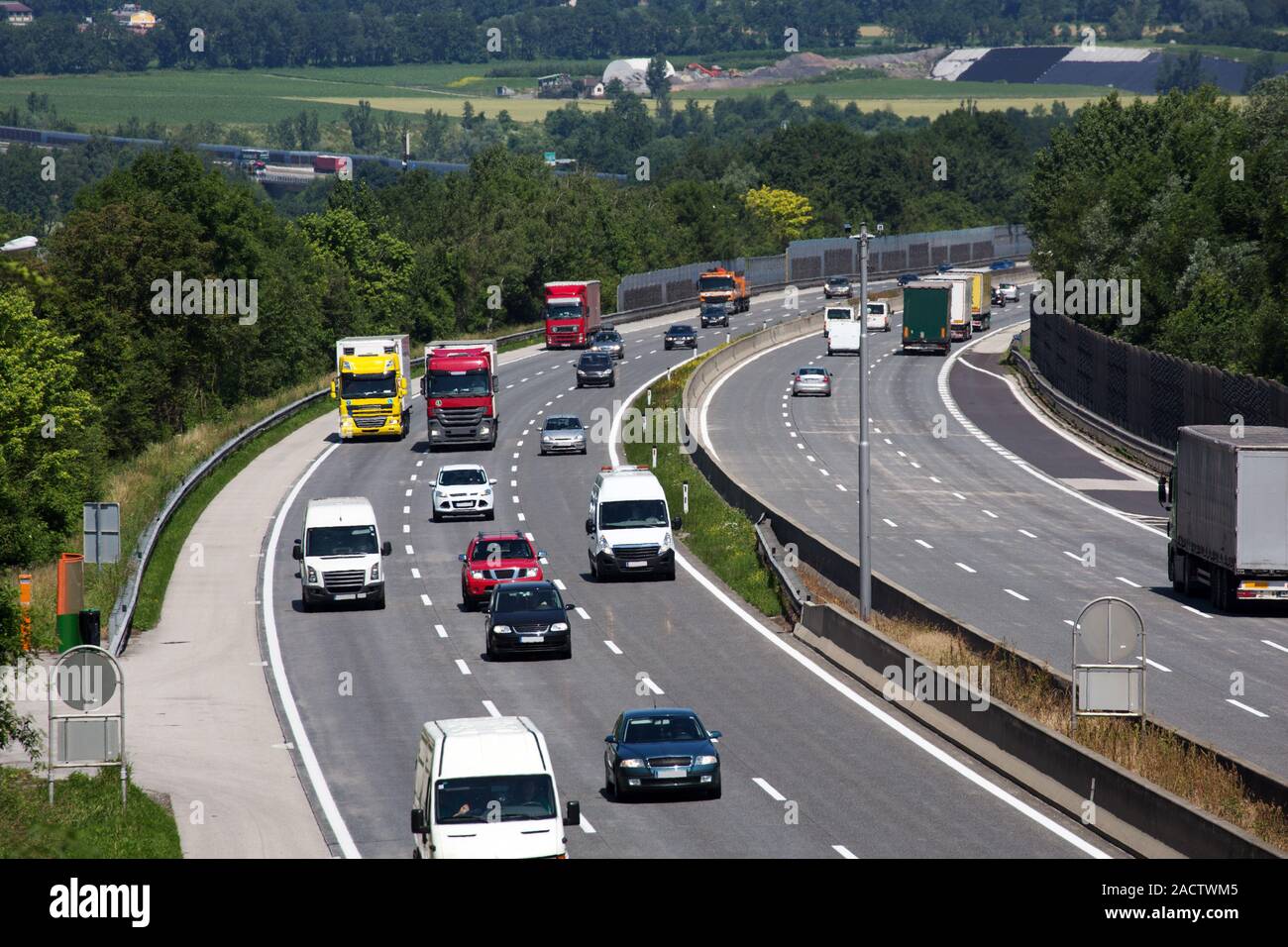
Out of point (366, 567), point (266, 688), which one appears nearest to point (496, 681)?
point (266, 688)

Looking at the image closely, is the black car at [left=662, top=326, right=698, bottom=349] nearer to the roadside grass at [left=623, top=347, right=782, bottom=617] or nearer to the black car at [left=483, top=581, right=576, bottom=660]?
the roadside grass at [left=623, top=347, right=782, bottom=617]

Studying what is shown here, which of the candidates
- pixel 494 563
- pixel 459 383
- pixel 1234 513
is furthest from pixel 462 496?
pixel 1234 513

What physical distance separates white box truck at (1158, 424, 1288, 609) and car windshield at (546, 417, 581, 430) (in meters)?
29.3

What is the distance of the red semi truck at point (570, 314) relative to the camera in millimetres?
101625

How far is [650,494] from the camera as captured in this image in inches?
1761

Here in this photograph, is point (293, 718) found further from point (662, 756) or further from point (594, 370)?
point (594, 370)

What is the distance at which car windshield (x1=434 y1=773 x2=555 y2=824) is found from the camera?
1966 centimetres

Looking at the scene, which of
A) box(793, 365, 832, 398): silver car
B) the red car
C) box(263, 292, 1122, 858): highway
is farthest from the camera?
box(793, 365, 832, 398): silver car

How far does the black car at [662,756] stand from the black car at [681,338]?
78.4m

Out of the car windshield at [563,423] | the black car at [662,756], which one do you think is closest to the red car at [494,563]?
the black car at [662,756]

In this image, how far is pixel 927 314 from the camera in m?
103

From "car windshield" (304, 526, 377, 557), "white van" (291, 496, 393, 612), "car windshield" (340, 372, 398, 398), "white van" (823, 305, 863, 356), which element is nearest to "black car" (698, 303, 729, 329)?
"white van" (823, 305, 863, 356)

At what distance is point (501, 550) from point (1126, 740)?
66.4 ft

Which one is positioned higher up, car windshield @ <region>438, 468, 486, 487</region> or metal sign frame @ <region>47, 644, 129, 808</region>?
metal sign frame @ <region>47, 644, 129, 808</region>
